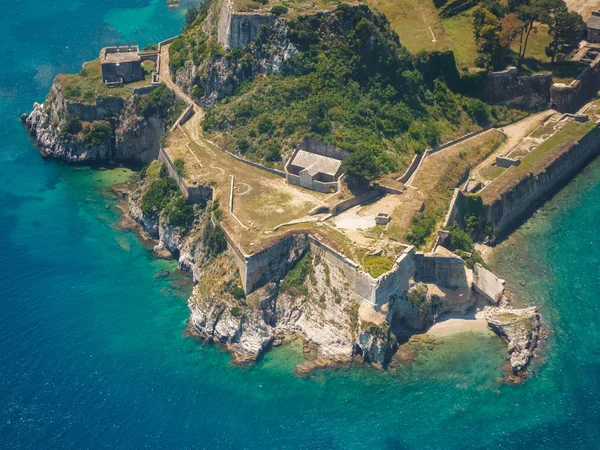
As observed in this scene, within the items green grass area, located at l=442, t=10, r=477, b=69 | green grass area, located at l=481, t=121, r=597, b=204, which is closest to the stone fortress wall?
green grass area, located at l=442, t=10, r=477, b=69

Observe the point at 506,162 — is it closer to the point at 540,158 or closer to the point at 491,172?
the point at 491,172

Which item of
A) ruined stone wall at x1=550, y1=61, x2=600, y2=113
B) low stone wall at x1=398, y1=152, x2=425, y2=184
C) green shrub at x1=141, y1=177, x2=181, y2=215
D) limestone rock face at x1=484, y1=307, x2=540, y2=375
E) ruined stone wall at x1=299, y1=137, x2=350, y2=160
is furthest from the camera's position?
ruined stone wall at x1=550, y1=61, x2=600, y2=113

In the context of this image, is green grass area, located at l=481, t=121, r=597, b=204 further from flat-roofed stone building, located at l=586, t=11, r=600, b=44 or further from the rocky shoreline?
flat-roofed stone building, located at l=586, t=11, r=600, b=44

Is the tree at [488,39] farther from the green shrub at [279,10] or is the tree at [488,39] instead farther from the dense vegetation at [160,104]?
the dense vegetation at [160,104]

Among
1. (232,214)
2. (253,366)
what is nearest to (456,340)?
(253,366)

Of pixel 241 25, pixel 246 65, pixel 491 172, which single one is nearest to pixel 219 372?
pixel 246 65
